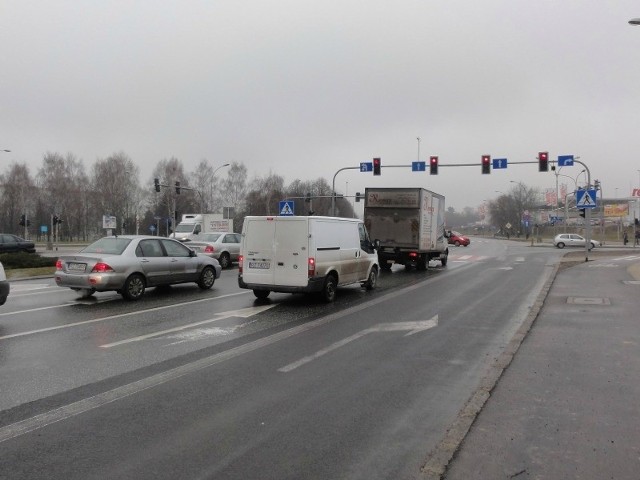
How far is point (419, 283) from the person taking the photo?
55.0 feet

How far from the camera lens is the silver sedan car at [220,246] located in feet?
73.7

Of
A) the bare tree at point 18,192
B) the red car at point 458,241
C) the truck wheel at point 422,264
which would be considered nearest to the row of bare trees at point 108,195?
the bare tree at point 18,192

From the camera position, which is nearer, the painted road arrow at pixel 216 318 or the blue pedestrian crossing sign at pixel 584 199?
the painted road arrow at pixel 216 318

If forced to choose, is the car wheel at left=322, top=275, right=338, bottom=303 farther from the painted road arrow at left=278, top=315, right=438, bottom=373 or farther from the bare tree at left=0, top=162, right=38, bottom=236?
the bare tree at left=0, top=162, right=38, bottom=236

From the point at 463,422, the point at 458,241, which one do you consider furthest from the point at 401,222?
the point at 458,241

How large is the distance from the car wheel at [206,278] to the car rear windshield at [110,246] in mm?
2445

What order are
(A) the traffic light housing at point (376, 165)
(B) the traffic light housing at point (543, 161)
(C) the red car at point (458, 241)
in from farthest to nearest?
(C) the red car at point (458, 241) → (A) the traffic light housing at point (376, 165) → (B) the traffic light housing at point (543, 161)

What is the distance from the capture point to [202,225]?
44531 millimetres

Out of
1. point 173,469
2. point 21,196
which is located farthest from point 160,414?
point 21,196

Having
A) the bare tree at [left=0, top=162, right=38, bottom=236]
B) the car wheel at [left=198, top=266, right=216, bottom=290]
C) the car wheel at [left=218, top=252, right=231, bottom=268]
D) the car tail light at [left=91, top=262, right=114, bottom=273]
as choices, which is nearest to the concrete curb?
the car tail light at [left=91, top=262, right=114, bottom=273]

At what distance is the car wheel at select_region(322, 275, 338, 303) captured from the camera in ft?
39.9

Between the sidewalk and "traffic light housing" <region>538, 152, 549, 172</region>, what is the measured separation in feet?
88.2

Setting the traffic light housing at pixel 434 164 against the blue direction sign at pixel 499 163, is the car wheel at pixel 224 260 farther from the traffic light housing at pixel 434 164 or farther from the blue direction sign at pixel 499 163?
the blue direction sign at pixel 499 163

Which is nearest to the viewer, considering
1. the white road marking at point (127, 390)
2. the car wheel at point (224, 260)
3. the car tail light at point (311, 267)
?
the white road marking at point (127, 390)
